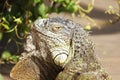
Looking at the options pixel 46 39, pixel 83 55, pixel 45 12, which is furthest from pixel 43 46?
pixel 45 12

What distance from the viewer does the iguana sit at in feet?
4.71

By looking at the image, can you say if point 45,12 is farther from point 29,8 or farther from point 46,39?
point 46,39

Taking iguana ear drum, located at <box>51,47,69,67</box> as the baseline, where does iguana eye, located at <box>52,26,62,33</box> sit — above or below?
above

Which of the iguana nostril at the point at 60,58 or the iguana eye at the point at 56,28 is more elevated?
the iguana eye at the point at 56,28

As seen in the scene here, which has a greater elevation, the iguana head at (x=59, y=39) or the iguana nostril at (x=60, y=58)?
the iguana head at (x=59, y=39)

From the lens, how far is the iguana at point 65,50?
1.44 meters

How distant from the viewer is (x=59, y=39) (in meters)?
1.44

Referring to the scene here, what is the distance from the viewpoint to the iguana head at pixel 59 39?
143cm

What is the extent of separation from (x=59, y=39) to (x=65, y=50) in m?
0.04

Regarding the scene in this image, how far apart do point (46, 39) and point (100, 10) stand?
4.98 meters

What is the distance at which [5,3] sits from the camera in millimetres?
3346

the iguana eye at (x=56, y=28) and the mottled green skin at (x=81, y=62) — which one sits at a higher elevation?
the iguana eye at (x=56, y=28)

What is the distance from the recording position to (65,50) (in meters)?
1.44

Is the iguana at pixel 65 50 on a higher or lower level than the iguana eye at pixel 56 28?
lower
